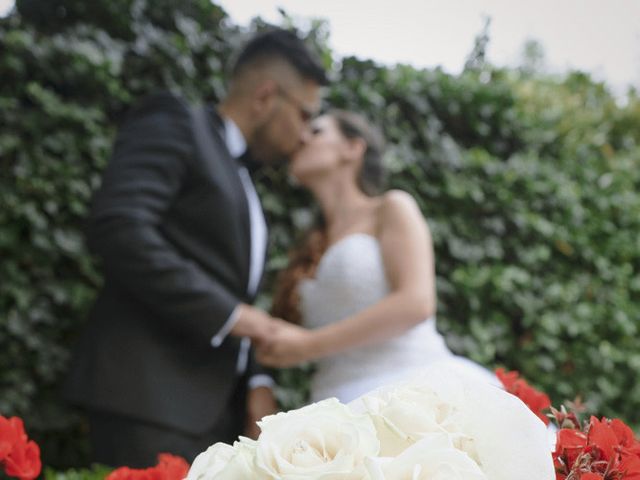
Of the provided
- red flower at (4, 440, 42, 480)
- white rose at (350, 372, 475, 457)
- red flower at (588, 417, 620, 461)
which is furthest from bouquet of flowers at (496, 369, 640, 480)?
red flower at (4, 440, 42, 480)

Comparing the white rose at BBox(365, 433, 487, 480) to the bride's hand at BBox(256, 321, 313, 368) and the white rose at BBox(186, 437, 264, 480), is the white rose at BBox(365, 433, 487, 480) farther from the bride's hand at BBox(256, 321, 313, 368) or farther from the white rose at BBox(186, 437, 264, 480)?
the bride's hand at BBox(256, 321, 313, 368)

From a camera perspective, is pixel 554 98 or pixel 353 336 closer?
pixel 353 336

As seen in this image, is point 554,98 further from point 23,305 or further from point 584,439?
point 584,439

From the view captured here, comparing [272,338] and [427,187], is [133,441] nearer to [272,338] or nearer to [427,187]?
[272,338]

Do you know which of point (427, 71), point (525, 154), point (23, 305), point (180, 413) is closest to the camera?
point (180, 413)

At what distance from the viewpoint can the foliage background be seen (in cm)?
251

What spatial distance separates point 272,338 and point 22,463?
4.31 ft

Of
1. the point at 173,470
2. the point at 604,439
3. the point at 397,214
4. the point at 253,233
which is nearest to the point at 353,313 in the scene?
the point at 397,214

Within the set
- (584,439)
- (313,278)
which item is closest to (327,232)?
(313,278)

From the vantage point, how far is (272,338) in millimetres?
2094

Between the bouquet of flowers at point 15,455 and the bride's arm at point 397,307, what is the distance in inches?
56.3

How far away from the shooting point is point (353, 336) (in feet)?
7.36

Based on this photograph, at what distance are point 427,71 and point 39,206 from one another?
7.24ft

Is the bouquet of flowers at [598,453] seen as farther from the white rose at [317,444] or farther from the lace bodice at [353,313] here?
the lace bodice at [353,313]
